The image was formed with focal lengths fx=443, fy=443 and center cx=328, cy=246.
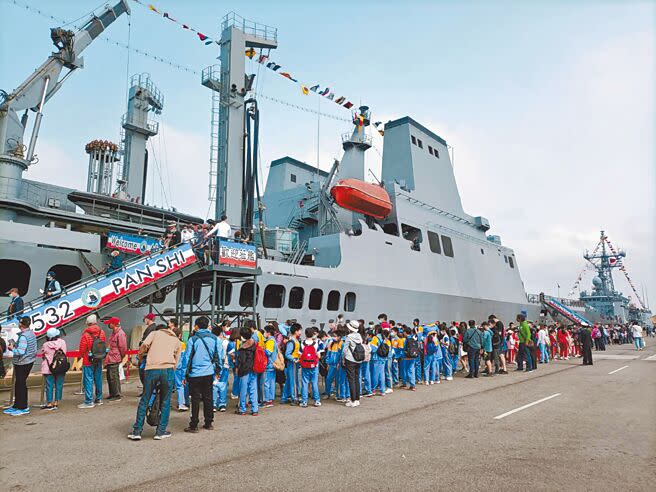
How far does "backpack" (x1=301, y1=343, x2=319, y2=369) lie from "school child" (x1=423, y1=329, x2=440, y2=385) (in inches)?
168

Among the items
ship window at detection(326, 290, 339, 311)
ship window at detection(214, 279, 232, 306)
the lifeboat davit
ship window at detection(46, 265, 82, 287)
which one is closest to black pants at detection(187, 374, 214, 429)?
ship window at detection(214, 279, 232, 306)

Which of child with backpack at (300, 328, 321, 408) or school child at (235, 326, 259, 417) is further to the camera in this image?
child with backpack at (300, 328, 321, 408)

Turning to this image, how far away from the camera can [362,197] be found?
1911cm

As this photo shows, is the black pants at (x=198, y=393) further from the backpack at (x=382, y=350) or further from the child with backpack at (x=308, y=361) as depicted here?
the backpack at (x=382, y=350)

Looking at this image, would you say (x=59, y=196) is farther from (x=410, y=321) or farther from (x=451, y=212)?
(x=451, y=212)

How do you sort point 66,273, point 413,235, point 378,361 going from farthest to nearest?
point 413,235 → point 66,273 → point 378,361

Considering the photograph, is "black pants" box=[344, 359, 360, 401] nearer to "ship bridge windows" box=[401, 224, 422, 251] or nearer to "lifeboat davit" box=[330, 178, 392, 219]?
"lifeboat davit" box=[330, 178, 392, 219]

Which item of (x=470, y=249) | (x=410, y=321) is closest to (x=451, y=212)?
(x=470, y=249)

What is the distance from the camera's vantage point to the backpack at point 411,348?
404 inches

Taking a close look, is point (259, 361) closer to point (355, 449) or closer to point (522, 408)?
point (355, 449)

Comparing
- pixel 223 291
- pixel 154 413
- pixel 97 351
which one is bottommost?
pixel 154 413

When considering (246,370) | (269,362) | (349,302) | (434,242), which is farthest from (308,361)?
(434,242)

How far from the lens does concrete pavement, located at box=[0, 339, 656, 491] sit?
414 cm

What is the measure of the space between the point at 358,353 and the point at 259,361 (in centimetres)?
194
